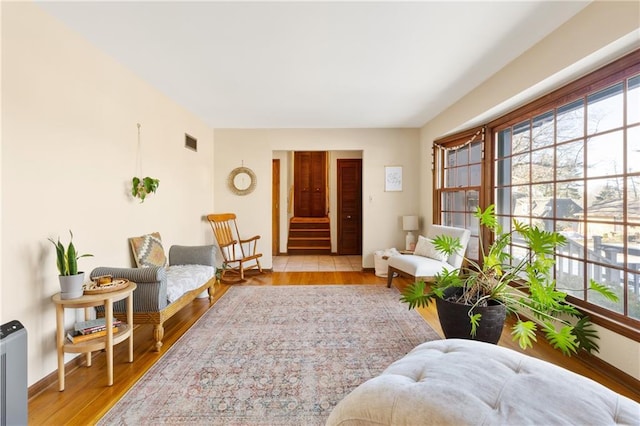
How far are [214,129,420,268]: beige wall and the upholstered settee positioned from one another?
64.5 inches

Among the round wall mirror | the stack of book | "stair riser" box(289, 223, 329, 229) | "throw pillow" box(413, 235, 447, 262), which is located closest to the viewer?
the stack of book

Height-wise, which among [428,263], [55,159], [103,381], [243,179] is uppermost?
[243,179]

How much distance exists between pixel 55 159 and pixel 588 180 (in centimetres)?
400

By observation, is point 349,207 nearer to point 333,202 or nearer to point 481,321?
point 333,202

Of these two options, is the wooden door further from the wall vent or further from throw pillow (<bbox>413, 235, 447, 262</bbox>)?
throw pillow (<bbox>413, 235, 447, 262</bbox>)

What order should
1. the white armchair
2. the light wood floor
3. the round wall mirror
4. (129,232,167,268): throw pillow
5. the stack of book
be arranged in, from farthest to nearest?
the round wall mirror, the white armchair, (129,232,167,268): throw pillow, the stack of book, the light wood floor

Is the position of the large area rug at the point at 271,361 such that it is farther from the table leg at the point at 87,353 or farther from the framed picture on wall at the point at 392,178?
the framed picture on wall at the point at 392,178

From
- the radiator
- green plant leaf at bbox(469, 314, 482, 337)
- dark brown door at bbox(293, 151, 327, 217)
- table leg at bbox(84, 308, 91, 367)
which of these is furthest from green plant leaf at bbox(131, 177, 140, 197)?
dark brown door at bbox(293, 151, 327, 217)

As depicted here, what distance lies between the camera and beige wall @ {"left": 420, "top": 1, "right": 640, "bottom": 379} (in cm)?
170

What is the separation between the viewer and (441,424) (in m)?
0.86

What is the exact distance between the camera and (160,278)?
2320 mm

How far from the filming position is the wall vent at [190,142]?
4.04 meters

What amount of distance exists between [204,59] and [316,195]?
6349mm

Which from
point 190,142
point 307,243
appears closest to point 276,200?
point 307,243
